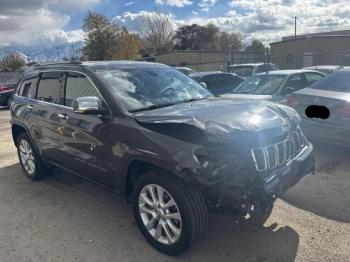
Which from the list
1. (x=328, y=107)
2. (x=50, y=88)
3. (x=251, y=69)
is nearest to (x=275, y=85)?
(x=328, y=107)

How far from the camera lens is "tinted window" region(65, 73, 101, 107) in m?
4.23

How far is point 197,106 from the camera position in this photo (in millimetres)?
3969

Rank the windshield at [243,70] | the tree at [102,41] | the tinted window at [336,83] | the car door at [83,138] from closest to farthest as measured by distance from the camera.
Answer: the car door at [83,138]
the tinted window at [336,83]
the windshield at [243,70]
the tree at [102,41]

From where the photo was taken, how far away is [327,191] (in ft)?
15.8

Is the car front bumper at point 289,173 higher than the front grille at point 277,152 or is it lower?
lower

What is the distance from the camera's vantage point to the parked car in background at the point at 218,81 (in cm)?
1220

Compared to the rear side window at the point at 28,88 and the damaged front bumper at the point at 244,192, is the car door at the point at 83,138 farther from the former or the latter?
the damaged front bumper at the point at 244,192

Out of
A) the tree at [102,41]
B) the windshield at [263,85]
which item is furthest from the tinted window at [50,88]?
the tree at [102,41]

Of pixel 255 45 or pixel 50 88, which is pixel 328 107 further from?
pixel 255 45

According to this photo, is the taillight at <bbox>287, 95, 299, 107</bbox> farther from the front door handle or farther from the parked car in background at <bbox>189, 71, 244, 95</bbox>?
the parked car in background at <bbox>189, 71, 244, 95</bbox>

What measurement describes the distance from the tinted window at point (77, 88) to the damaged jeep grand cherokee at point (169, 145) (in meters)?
0.01

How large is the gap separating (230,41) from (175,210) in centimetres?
7308

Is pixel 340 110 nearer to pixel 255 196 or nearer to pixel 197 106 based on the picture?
pixel 197 106

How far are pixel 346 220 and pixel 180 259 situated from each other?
1.92m
